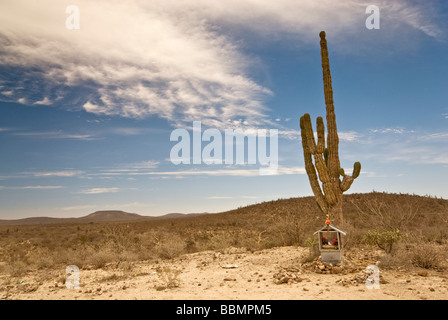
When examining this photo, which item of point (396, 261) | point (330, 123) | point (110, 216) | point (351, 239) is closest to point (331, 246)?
point (396, 261)

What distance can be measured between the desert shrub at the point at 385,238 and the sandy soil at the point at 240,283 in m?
0.63

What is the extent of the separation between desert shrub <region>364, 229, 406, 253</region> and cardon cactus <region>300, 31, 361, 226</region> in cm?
184

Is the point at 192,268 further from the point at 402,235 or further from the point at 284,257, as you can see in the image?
the point at 402,235

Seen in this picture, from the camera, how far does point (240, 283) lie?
27.9 ft

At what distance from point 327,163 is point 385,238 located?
336 cm

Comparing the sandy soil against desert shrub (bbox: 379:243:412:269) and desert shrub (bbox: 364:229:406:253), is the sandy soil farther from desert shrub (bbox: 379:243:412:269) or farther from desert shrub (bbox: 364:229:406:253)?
desert shrub (bbox: 364:229:406:253)

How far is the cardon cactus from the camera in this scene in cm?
1077

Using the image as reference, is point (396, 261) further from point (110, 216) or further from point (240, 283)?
point (110, 216)

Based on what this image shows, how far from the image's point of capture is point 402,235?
1177 cm

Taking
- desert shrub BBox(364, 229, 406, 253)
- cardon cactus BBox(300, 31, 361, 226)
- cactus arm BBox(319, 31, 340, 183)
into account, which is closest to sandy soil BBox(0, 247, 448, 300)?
desert shrub BBox(364, 229, 406, 253)

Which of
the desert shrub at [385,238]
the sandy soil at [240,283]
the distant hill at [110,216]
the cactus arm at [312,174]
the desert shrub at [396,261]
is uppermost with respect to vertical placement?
the cactus arm at [312,174]

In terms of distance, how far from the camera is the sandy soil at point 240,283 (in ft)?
23.4

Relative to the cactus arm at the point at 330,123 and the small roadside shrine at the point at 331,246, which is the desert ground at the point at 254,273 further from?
the cactus arm at the point at 330,123

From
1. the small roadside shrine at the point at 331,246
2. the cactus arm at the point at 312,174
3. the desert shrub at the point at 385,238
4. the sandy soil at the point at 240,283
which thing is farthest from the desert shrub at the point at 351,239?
the small roadside shrine at the point at 331,246
